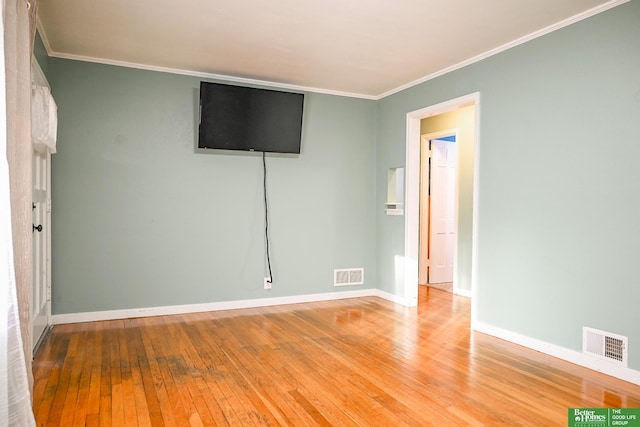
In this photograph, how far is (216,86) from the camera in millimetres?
4527

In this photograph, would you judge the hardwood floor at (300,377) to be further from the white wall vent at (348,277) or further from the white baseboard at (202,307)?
the white wall vent at (348,277)

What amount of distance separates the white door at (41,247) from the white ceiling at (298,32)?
3.71ft

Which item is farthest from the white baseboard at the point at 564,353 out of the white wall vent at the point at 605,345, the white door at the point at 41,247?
the white door at the point at 41,247

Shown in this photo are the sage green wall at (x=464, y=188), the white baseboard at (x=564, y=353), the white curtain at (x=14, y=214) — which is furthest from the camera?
the sage green wall at (x=464, y=188)

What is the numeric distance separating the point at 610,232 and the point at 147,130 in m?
4.16

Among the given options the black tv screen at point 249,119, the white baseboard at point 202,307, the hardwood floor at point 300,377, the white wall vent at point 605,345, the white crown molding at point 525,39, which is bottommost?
the hardwood floor at point 300,377

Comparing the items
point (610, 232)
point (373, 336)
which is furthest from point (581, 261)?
point (373, 336)

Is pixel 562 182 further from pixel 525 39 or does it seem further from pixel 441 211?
pixel 441 211

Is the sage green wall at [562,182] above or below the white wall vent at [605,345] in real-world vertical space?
above

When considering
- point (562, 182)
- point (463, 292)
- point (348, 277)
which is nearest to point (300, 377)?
point (562, 182)

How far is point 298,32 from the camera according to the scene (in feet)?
11.8

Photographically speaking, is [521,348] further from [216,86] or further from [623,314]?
[216,86]

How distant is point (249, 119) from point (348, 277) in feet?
7.43

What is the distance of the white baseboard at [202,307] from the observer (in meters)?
4.25
